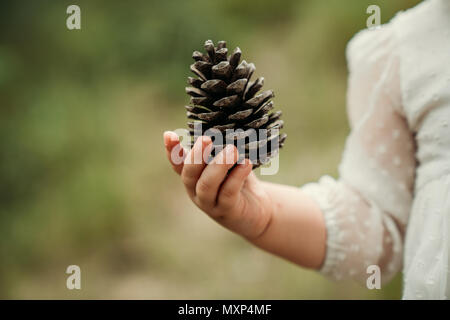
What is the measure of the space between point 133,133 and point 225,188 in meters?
0.84

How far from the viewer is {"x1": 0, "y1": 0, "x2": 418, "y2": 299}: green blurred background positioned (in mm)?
1118

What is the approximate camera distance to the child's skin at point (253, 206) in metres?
0.41

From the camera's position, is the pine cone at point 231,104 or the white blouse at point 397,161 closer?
the pine cone at point 231,104

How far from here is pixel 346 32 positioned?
122cm

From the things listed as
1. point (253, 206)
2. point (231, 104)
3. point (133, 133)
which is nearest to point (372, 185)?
point (253, 206)

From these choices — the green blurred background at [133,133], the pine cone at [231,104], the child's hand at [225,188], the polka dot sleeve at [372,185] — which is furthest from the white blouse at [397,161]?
the green blurred background at [133,133]

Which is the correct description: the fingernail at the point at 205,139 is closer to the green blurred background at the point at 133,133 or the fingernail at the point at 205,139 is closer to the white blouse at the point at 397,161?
the white blouse at the point at 397,161

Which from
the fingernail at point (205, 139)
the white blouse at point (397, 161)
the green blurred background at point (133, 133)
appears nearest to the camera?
the fingernail at point (205, 139)

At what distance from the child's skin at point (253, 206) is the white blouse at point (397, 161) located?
0.03 meters

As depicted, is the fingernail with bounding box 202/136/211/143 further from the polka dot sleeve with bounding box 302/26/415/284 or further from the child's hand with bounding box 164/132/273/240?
the polka dot sleeve with bounding box 302/26/415/284

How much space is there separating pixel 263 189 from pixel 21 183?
2.99 ft

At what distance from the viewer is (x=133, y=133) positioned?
48.0 inches

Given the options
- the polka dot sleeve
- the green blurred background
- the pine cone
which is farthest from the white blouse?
the green blurred background

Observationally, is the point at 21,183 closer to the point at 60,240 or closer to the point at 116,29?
the point at 60,240
